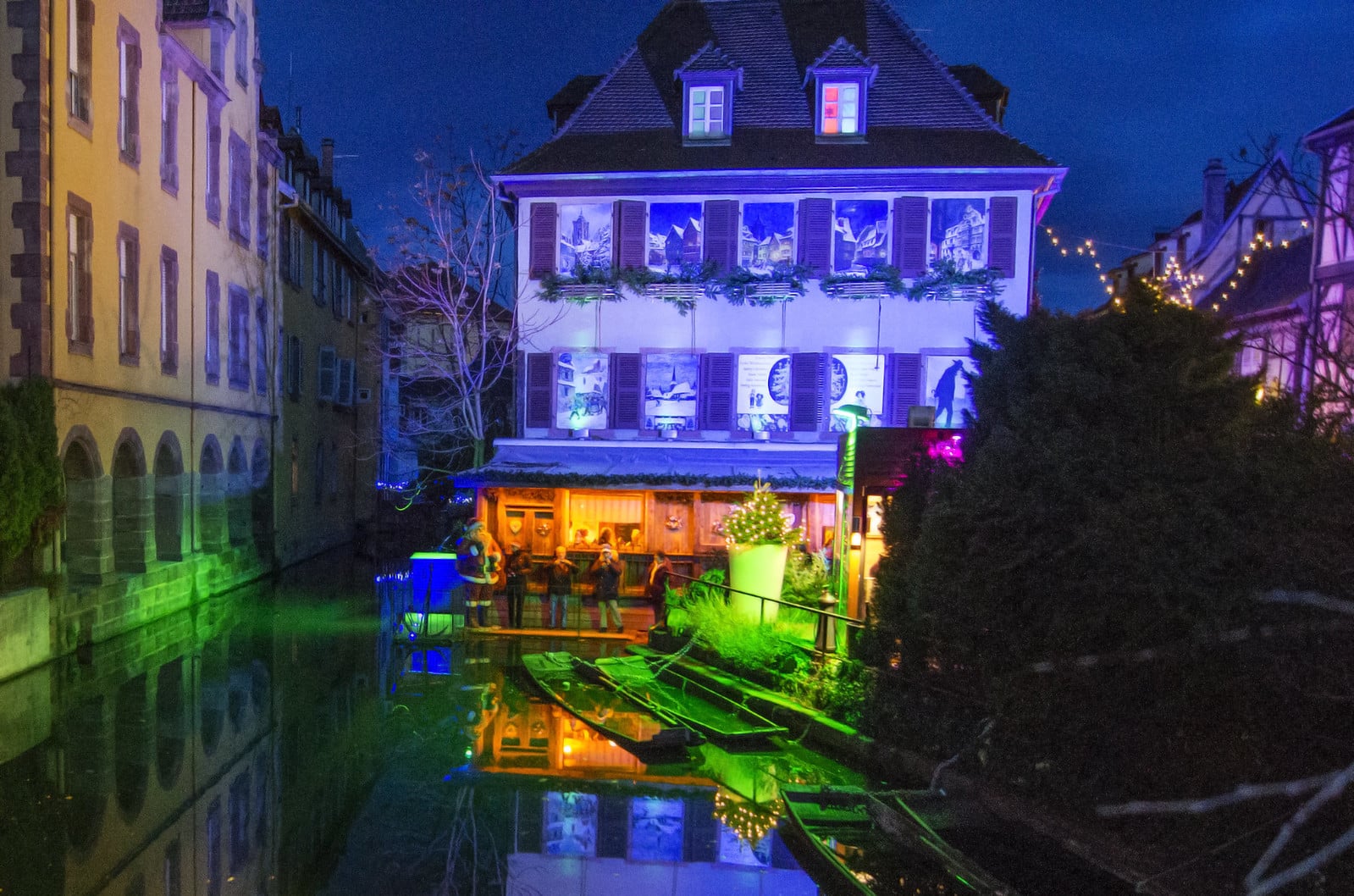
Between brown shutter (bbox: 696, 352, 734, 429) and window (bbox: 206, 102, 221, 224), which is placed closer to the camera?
brown shutter (bbox: 696, 352, 734, 429)

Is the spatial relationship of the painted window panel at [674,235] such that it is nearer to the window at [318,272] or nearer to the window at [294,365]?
the window at [294,365]

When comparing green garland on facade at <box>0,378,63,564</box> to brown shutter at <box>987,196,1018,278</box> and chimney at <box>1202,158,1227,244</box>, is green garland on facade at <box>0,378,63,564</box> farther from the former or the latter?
chimney at <box>1202,158,1227,244</box>

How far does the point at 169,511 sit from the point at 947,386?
1548 centimetres

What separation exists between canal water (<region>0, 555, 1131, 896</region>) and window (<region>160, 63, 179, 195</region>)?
33.2 feet

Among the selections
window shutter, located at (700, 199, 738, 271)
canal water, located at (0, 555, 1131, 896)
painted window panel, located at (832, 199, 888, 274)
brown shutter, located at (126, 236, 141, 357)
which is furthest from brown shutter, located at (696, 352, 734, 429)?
brown shutter, located at (126, 236, 141, 357)

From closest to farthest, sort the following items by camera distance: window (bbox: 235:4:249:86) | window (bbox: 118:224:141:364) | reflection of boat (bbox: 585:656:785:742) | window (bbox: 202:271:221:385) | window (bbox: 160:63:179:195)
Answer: reflection of boat (bbox: 585:656:785:742)
window (bbox: 118:224:141:364)
window (bbox: 160:63:179:195)
window (bbox: 202:271:221:385)
window (bbox: 235:4:249:86)

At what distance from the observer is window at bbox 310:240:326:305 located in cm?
2894

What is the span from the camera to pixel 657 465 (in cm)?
1966

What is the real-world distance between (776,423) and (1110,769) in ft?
45.1

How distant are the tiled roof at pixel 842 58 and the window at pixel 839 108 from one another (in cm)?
35

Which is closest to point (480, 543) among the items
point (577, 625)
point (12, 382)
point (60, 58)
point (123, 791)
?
point (577, 625)

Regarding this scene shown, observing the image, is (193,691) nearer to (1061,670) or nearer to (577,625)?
(577,625)

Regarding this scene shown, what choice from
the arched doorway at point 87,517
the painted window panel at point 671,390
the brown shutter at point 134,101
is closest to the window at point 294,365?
the brown shutter at point 134,101

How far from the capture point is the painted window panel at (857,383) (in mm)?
20000
